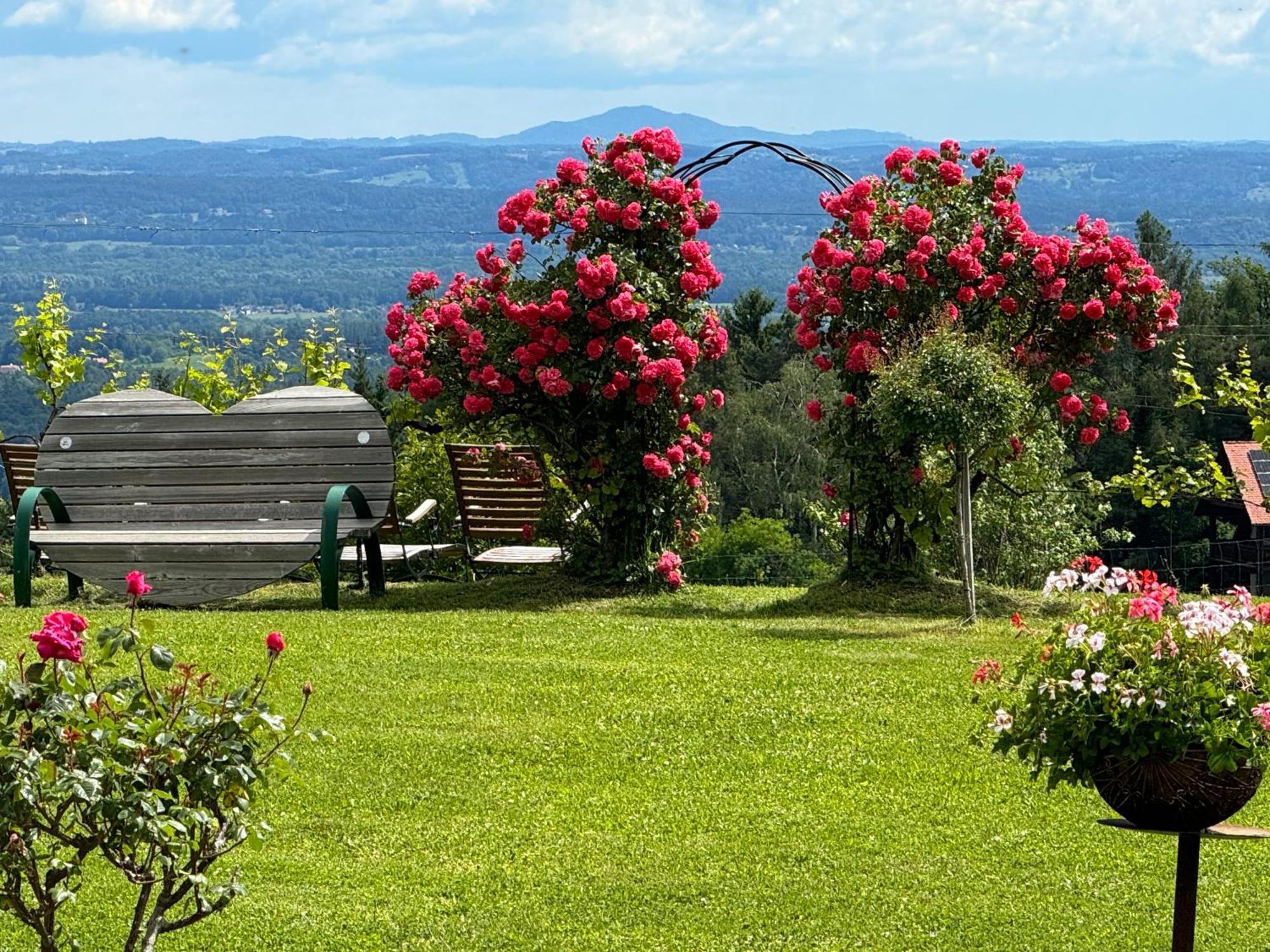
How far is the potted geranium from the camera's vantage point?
3924 millimetres

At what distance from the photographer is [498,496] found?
1220 cm

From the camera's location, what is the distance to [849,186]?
1162 cm

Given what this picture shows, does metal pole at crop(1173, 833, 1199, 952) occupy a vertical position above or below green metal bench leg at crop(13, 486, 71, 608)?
above

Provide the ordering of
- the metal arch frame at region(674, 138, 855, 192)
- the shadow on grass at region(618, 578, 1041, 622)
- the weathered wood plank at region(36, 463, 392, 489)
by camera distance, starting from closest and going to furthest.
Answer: the shadow on grass at region(618, 578, 1041, 622)
the weathered wood plank at region(36, 463, 392, 489)
the metal arch frame at region(674, 138, 855, 192)

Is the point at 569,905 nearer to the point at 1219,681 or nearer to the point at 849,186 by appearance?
the point at 1219,681

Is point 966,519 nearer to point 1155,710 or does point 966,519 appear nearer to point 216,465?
point 216,465

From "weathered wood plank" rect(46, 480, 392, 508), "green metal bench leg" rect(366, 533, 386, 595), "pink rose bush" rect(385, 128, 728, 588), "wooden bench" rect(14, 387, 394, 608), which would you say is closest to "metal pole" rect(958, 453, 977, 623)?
"pink rose bush" rect(385, 128, 728, 588)

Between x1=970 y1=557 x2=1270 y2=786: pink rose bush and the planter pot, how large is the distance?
4 centimetres

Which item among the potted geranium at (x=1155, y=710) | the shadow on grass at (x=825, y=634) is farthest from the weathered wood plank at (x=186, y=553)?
the potted geranium at (x=1155, y=710)

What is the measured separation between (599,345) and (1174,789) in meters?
7.24

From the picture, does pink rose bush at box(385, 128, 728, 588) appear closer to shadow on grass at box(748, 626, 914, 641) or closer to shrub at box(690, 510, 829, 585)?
shadow on grass at box(748, 626, 914, 641)

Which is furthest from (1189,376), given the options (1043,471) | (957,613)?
(957,613)

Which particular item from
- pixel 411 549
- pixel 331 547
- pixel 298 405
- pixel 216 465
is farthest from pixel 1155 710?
pixel 411 549

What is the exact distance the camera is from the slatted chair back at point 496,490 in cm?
1198
